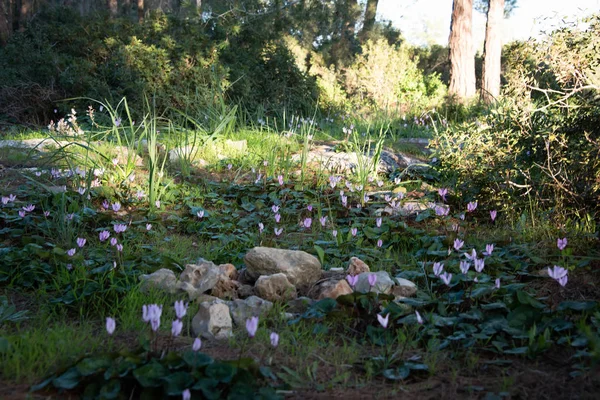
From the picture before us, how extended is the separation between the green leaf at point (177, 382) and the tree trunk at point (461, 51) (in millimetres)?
11422

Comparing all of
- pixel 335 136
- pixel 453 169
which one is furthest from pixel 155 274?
pixel 335 136

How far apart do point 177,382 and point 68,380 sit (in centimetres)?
40

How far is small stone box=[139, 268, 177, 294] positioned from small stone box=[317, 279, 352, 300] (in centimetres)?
78

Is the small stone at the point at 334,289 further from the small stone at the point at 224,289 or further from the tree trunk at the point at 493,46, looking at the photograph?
the tree trunk at the point at 493,46

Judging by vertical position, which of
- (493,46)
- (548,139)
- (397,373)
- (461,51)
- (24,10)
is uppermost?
(24,10)

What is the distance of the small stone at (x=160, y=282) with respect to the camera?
9.70 ft

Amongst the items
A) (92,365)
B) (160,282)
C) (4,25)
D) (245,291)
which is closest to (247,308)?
(245,291)

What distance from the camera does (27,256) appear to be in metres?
3.41

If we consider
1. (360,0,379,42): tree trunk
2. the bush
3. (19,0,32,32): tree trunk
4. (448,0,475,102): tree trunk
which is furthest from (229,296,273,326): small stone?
(360,0,379,42): tree trunk

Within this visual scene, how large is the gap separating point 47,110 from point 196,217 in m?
6.95

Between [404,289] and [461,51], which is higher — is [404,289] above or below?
below

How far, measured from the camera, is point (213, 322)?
2521 millimetres

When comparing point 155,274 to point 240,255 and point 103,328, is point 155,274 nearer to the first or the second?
point 103,328

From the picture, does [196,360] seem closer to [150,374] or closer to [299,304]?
[150,374]
